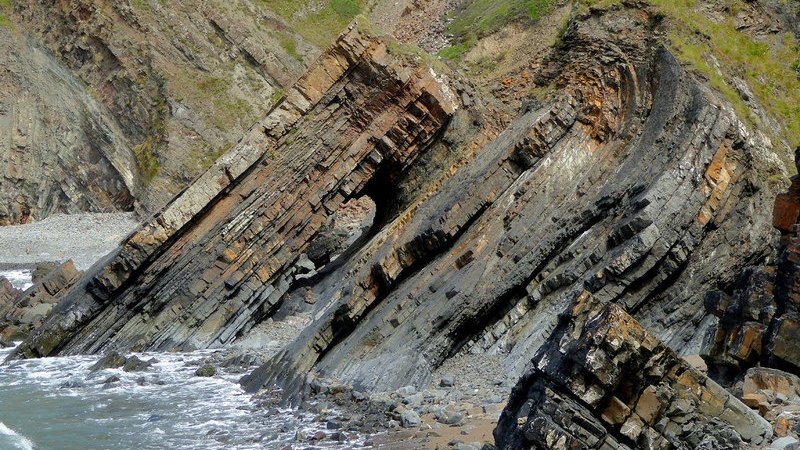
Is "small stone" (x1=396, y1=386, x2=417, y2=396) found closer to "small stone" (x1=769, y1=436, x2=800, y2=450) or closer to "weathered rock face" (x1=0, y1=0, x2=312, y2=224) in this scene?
"small stone" (x1=769, y1=436, x2=800, y2=450)

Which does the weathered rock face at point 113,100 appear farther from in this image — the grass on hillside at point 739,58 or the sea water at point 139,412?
the grass on hillside at point 739,58

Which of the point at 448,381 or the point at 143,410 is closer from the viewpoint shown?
the point at 448,381

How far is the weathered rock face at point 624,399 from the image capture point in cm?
1118

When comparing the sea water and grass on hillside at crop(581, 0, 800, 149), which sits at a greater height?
the sea water

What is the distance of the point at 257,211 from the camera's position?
27578mm

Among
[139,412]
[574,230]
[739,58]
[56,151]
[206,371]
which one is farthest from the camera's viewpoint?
[56,151]

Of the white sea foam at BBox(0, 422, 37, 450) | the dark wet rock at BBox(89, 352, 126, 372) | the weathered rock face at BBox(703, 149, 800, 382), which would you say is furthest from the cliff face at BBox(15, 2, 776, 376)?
the white sea foam at BBox(0, 422, 37, 450)

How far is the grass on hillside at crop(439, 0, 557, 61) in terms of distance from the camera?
34844 millimetres

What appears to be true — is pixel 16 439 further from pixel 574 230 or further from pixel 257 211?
pixel 574 230

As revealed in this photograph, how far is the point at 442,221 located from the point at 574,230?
3589 millimetres

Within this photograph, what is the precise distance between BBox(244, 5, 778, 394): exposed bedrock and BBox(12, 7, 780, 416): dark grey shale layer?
0.05 m

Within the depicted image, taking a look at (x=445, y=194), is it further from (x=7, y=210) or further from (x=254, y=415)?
(x=7, y=210)

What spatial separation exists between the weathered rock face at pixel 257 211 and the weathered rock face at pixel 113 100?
98.0 feet

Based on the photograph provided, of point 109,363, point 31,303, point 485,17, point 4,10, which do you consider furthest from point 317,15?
point 109,363
